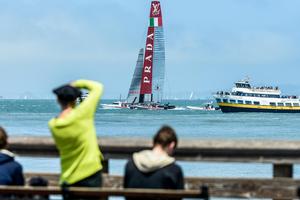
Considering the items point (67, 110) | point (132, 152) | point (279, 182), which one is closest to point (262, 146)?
point (279, 182)

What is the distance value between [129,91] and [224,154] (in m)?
109

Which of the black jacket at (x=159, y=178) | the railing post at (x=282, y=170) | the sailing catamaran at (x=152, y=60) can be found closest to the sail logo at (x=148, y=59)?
the sailing catamaran at (x=152, y=60)

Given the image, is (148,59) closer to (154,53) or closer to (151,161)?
(154,53)

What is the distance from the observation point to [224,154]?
576cm

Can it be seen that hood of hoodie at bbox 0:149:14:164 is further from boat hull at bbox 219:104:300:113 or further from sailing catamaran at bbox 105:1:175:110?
boat hull at bbox 219:104:300:113

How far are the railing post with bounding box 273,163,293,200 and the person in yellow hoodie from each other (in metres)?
1.36

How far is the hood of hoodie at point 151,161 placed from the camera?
5.24 meters

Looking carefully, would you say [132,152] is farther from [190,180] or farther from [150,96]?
[150,96]

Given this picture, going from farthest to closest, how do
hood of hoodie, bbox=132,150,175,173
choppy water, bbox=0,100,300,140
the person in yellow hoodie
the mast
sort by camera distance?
the mast → choppy water, bbox=0,100,300,140 → the person in yellow hoodie → hood of hoodie, bbox=132,150,175,173

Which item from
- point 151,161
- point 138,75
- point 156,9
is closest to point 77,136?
point 151,161

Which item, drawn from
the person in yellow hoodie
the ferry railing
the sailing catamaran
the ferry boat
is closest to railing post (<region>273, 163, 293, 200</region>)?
the ferry railing

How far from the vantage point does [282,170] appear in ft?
18.9

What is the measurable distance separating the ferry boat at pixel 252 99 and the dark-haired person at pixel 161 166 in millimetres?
116709

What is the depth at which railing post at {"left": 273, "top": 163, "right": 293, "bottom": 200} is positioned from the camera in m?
5.73
